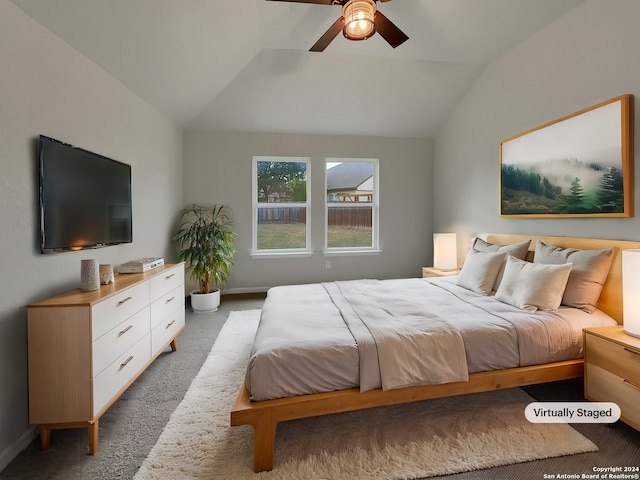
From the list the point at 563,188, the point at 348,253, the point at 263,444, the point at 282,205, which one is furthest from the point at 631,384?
the point at 282,205

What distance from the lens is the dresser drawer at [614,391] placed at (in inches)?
62.7

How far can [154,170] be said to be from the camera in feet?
11.1

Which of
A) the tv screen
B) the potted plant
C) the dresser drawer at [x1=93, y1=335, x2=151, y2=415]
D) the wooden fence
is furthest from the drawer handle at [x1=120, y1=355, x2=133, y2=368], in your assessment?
the wooden fence

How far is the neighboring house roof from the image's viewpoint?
15.9ft

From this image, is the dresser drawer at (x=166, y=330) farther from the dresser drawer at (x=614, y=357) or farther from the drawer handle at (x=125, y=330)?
the dresser drawer at (x=614, y=357)

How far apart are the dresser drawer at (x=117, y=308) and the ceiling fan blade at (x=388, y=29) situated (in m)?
2.41

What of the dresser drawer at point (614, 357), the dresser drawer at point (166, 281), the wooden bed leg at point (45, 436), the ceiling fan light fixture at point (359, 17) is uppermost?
the ceiling fan light fixture at point (359, 17)

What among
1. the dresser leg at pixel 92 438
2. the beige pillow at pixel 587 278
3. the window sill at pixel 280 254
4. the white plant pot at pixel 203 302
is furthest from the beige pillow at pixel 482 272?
the white plant pot at pixel 203 302

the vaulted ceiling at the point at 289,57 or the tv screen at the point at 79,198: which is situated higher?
the vaulted ceiling at the point at 289,57

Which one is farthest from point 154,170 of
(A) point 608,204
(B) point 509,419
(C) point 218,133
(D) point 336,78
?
(A) point 608,204

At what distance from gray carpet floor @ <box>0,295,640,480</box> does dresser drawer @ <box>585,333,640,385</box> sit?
1.16ft

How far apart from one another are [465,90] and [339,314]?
356cm

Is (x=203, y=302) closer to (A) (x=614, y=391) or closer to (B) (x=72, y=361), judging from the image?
(B) (x=72, y=361)

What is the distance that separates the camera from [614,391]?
1695 mm
